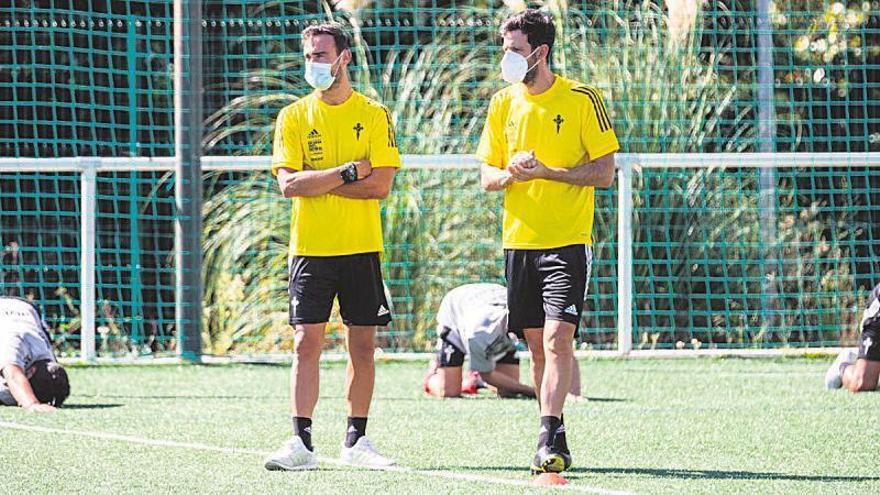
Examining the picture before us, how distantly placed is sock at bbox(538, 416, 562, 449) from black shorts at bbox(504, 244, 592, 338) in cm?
41

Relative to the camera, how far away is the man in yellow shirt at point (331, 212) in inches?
293

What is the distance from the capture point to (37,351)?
9664 mm

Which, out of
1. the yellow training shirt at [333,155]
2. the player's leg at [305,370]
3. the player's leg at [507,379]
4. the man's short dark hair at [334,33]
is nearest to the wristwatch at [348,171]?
the yellow training shirt at [333,155]

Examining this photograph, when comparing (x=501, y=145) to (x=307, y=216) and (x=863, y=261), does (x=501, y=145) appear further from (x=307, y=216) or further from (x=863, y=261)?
(x=863, y=261)

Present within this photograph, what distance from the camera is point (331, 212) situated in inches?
295

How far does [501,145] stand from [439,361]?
314 cm

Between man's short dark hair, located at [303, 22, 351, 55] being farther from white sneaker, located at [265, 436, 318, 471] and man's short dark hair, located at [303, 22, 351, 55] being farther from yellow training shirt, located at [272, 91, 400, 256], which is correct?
white sneaker, located at [265, 436, 318, 471]

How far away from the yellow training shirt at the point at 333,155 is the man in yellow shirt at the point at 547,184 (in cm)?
51

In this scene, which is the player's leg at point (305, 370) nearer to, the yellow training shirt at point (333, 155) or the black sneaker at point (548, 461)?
the yellow training shirt at point (333, 155)

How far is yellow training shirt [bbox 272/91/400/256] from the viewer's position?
7496 millimetres

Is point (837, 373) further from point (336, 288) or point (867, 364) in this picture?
point (336, 288)

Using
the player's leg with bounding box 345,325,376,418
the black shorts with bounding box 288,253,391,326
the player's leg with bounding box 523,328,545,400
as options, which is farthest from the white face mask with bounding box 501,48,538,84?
the player's leg with bounding box 345,325,376,418

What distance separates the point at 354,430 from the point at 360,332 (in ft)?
1.37

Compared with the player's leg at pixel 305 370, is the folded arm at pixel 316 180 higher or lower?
higher
